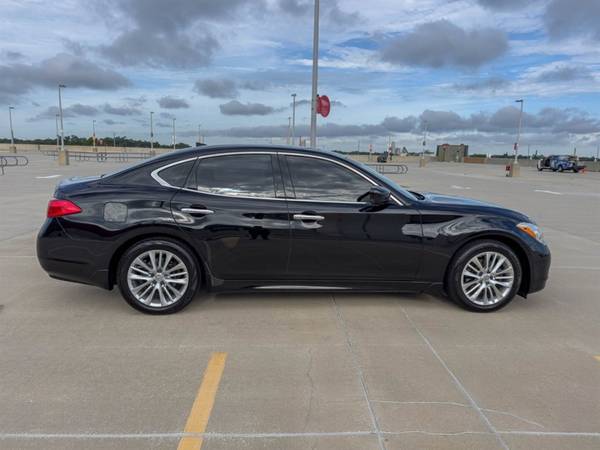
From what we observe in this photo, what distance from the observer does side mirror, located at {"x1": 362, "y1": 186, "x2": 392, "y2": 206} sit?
448cm

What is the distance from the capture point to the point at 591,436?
8.98ft

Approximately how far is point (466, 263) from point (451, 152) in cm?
9003

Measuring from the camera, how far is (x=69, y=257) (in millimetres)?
4387

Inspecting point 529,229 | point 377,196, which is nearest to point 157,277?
point 377,196

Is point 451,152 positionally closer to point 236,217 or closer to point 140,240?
point 236,217

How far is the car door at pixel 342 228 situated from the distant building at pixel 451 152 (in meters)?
86.1

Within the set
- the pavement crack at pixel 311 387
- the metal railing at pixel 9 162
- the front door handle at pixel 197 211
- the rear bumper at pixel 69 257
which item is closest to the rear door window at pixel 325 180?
the front door handle at pixel 197 211

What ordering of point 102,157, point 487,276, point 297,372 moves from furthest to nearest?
point 102,157, point 487,276, point 297,372

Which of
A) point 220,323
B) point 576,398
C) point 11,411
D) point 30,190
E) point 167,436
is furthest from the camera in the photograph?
point 30,190

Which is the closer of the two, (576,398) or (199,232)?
(576,398)

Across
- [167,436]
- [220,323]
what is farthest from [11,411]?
[220,323]

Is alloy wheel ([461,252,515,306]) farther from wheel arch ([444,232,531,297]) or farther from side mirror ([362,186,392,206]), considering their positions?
side mirror ([362,186,392,206])

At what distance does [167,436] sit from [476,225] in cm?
347

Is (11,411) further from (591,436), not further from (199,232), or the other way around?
(591,436)
